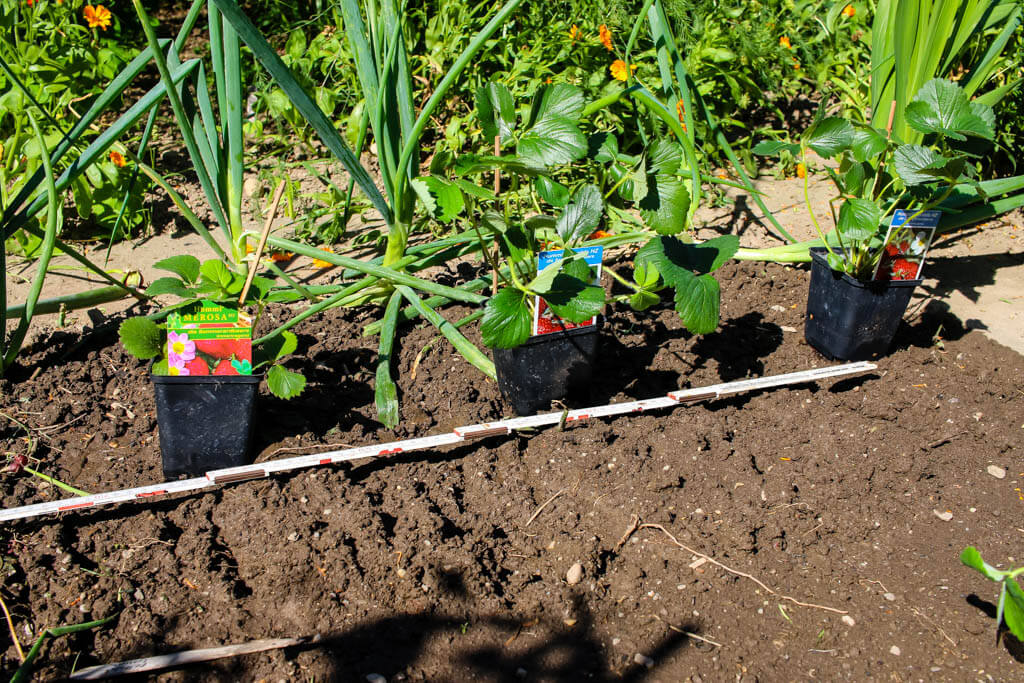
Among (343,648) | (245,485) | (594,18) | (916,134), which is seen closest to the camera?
(343,648)

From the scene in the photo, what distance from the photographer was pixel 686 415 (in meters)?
1.75

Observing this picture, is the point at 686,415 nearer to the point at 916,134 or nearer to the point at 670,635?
the point at 670,635

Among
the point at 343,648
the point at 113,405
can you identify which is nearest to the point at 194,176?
the point at 113,405

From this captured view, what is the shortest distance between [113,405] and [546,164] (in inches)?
46.4

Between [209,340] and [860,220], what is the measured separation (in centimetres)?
140

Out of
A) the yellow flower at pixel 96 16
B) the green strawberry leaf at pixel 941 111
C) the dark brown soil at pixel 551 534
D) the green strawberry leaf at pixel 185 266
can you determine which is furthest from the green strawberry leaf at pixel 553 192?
the yellow flower at pixel 96 16

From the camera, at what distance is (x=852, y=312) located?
189 centimetres

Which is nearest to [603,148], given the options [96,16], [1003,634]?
[1003,634]

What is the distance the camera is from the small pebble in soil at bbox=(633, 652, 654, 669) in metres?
1.26

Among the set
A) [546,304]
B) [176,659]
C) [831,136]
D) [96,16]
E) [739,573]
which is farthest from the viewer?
[96,16]

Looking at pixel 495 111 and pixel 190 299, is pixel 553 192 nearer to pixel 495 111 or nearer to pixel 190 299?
pixel 495 111

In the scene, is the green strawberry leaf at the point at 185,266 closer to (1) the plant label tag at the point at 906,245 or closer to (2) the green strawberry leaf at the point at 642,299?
(2) the green strawberry leaf at the point at 642,299

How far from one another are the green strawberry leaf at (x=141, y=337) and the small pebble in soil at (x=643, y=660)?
1.06 metres

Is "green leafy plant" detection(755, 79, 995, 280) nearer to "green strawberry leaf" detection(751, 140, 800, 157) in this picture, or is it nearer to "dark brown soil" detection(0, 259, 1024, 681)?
"green strawberry leaf" detection(751, 140, 800, 157)
